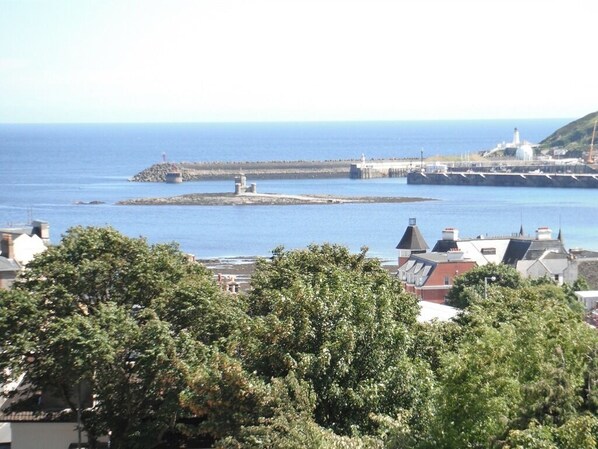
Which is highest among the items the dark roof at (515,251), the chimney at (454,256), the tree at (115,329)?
the tree at (115,329)

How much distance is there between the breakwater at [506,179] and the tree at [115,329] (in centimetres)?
14945

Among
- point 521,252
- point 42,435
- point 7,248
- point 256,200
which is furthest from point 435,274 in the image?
point 256,200

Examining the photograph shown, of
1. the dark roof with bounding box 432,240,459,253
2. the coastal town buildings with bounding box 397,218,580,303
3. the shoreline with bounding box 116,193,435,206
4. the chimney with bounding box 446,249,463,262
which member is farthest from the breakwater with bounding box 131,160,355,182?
the chimney with bounding box 446,249,463,262

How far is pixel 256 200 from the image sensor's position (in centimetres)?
13500

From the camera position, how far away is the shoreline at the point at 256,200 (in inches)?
5128

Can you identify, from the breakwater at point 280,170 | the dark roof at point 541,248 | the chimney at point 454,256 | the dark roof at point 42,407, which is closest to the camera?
the dark roof at point 42,407

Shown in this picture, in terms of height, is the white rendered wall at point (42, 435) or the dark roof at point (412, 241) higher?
the white rendered wall at point (42, 435)

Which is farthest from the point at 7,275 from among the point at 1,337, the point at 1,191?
the point at 1,191

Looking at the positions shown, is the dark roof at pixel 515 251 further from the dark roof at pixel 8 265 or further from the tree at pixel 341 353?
the tree at pixel 341 353

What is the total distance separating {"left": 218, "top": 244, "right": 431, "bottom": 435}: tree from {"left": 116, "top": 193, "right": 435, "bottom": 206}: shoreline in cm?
10831

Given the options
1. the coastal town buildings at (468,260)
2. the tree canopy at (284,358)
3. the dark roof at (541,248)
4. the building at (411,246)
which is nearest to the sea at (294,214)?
the building at (411,246)

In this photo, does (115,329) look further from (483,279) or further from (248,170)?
(248,170)

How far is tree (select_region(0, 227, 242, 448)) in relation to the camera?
64.7 feet

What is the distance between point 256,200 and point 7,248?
3686 inches
